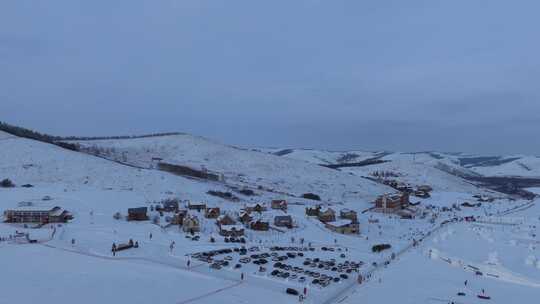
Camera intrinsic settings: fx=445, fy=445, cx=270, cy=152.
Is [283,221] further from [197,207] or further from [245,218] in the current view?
[197,207]

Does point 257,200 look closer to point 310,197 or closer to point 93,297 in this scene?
point 310,197

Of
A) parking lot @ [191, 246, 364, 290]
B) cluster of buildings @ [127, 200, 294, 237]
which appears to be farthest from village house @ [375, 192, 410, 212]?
parking lot @ [191, 246, 364, 290]

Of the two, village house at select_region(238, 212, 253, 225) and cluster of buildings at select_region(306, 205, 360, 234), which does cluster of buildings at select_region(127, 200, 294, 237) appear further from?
cluster of buildings at select_region(306, 205, 360, 234)

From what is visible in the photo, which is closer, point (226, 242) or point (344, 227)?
point (226, 242)

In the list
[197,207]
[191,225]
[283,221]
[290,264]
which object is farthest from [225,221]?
[290,264]

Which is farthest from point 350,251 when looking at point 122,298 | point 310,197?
point 310,197
